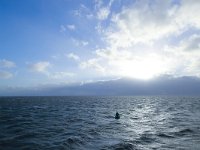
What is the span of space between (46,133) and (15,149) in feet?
29.0

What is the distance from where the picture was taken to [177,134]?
1210 inches

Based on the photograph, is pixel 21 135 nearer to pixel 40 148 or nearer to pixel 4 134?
pixel 4 134

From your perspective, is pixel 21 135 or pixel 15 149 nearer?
Result: pixel 15 149

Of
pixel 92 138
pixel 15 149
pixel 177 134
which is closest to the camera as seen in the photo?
pixel 15 149

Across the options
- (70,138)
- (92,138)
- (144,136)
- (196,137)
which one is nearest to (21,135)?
(70,138)

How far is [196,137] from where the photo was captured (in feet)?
92.8

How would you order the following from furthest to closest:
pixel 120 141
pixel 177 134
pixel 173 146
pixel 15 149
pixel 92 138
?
1. pixel 177 134
2. pixel 92 138
3. pixel 120 141
4. pixel 173 146
5. pixel 15 149

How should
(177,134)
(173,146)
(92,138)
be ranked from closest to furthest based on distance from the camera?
(173,146), (92,138), (177,134)

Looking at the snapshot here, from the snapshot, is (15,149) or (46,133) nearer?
(15,149)

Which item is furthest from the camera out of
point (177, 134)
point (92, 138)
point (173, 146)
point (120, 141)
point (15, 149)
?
point (177, 134)

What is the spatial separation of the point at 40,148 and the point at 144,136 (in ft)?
41.8

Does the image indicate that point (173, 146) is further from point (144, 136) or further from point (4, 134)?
point (4, 134)

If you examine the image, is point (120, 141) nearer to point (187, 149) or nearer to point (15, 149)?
point (187, 149)

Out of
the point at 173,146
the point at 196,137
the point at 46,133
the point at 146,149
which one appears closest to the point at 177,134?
the point at 196,137
